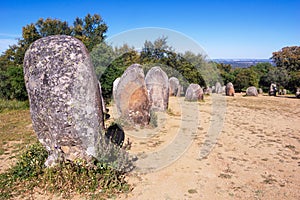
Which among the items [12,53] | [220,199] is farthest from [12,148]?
[12,53]

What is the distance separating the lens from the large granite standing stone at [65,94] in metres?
4.12

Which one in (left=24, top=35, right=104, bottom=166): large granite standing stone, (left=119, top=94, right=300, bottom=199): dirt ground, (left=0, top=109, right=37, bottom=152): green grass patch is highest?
(left=24, top=35, right=104, bottom=166): large granite standing stone

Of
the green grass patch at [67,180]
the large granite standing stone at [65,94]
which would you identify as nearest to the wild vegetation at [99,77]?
the green grass patch at [67,180]

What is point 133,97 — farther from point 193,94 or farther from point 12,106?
point 193,94

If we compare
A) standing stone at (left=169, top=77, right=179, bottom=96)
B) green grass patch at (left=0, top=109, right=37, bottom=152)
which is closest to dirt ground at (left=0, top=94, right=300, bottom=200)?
green grass patch at (left=0, top=109, right=37, bottom=152)

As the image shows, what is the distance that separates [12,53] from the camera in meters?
30.1

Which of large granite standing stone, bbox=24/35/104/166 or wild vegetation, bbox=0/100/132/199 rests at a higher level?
large granite standing stone, bbox=24/35/104/166

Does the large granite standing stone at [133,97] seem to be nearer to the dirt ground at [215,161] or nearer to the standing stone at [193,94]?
the dirt ground at [215,161]

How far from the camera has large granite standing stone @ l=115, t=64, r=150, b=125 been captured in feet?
27.7

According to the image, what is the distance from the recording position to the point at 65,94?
4.12 m

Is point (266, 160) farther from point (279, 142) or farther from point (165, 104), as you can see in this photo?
point (165, 104)

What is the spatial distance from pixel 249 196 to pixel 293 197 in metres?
0.81

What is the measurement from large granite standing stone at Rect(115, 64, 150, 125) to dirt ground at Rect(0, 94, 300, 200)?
0.61 m

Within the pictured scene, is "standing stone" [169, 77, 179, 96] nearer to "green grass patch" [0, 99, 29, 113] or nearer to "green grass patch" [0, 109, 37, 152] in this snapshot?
"green grass patch" [0, 99, 29, 113]
